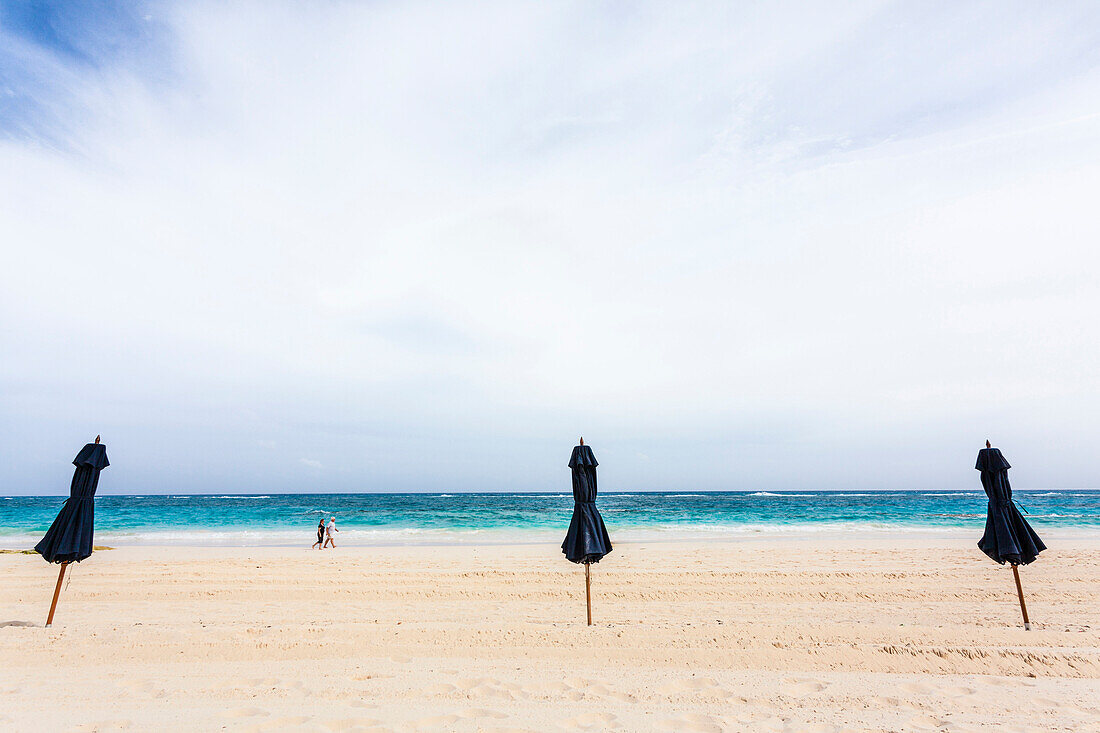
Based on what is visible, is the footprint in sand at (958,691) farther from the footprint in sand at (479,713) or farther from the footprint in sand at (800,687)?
the footprint in sand at (479,713)

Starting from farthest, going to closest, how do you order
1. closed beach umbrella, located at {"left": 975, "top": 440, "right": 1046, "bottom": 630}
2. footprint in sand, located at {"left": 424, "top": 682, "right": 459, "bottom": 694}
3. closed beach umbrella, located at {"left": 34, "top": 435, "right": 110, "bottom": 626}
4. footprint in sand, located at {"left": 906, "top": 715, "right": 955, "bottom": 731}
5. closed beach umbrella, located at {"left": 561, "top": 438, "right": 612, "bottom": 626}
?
closed beach umbrella, located at {"left": 561, "top": 438, "right": 612, "bottom": 626} → closed beach umbrella, located at {"left": 34, "top": 435, "right": 110, "bottom": 626} → closed beach umbrella, located at {"left": 975, "top": 440, "right": 1046, "bottom": 630} → footprint in sand, located at {"left": 424, "top": 682, "right": 459, "bottom": 694} → footprint in sand, located at {"left": 906, "top": 715, "right": 955, "bottom": 731}

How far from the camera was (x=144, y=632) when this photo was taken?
7.59 meters

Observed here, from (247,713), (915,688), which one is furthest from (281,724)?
(915,688)

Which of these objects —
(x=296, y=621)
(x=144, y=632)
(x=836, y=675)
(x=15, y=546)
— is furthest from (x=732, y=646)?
(x=15, y=546)

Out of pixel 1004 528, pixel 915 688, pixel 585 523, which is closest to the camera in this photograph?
pixel 915 688

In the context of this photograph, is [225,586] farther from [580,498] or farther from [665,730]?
[665,730]

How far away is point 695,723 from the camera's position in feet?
15.8

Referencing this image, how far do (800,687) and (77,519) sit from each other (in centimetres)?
940

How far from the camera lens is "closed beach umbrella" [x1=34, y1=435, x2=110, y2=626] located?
7.79 meters

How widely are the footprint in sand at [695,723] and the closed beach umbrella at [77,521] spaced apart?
7.89 metres

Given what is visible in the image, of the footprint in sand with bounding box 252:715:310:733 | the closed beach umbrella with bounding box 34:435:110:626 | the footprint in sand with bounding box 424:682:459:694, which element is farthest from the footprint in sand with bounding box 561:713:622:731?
the closed beach umbrella with bounding box 34:435:110:626

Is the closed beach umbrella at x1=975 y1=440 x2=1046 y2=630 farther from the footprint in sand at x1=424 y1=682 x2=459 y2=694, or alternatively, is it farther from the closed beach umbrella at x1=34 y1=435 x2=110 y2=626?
the closed beach umbrella at x1=34 y1=435 x2=110 y2=626

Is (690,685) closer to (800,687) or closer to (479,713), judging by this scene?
(800,687)

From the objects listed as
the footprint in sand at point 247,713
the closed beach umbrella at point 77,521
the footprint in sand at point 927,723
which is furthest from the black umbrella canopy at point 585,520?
the closed beach umbrella at point 77,521
